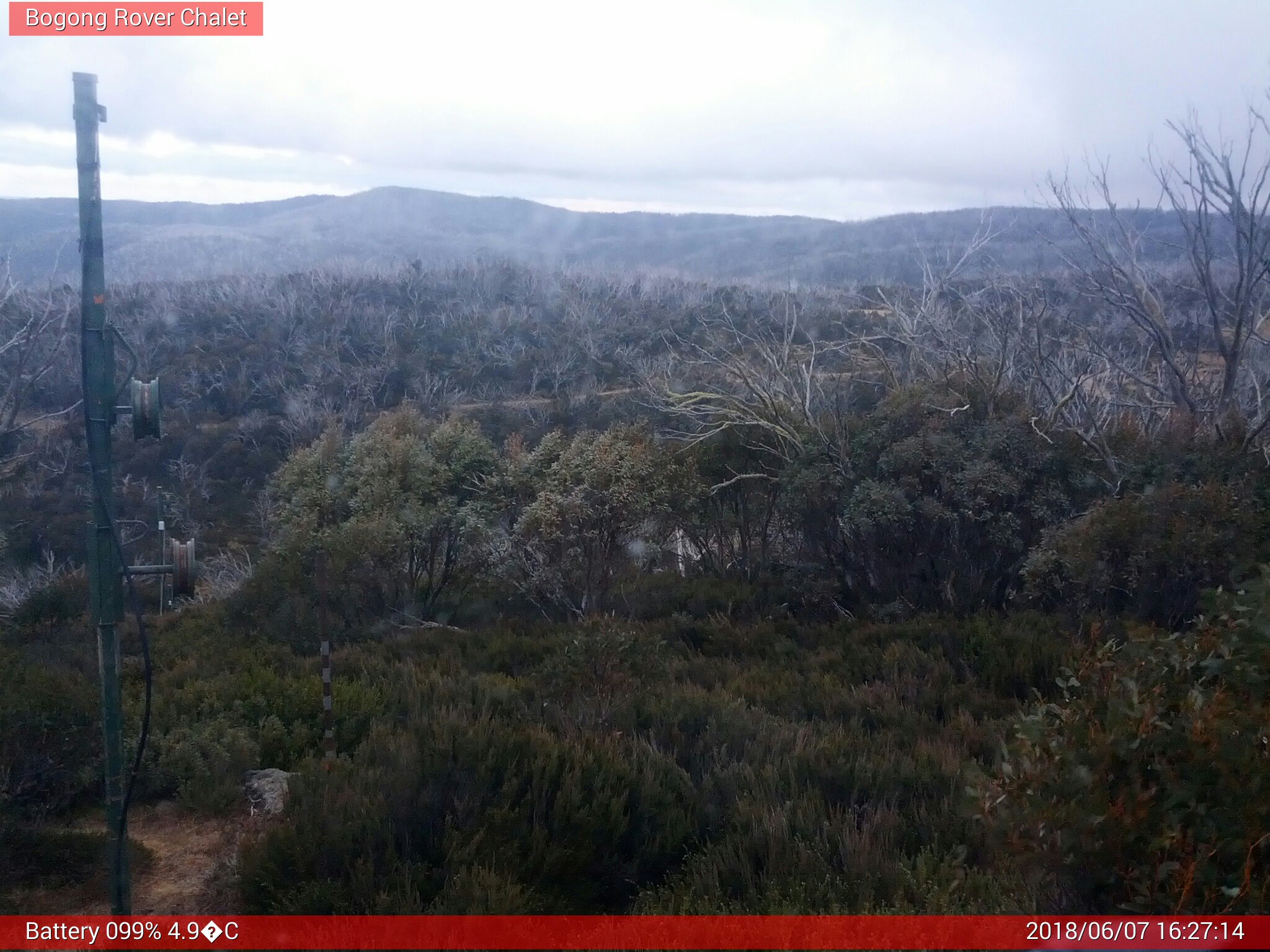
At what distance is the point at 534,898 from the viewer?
401 centimetres

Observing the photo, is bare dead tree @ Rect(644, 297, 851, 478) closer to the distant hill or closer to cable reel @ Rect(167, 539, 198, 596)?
the distant hill

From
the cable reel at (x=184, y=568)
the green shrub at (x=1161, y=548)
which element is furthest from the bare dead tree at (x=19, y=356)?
the green shrub at (x=1161, y=548)

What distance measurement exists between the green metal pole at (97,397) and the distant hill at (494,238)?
273 inches

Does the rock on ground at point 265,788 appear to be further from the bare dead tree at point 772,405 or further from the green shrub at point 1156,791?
the bare dead tree at point 772,405

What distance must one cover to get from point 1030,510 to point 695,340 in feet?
67.2

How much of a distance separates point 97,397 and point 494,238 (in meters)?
80.8

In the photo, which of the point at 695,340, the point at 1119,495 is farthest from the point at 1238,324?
the point at 695,340

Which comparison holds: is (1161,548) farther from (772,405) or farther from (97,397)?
(97,397)

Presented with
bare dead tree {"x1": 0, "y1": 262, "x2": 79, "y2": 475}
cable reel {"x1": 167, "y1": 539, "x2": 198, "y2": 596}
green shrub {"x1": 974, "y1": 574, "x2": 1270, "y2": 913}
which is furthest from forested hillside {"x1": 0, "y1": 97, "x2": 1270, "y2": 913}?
cable reel {"x1": 167, "y1": 539, "x2": 198, "y2": 596}

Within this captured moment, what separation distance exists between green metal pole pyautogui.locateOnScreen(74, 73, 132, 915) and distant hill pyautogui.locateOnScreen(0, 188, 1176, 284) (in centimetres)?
695

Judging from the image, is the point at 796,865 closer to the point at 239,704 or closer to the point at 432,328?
the point at 239,704
